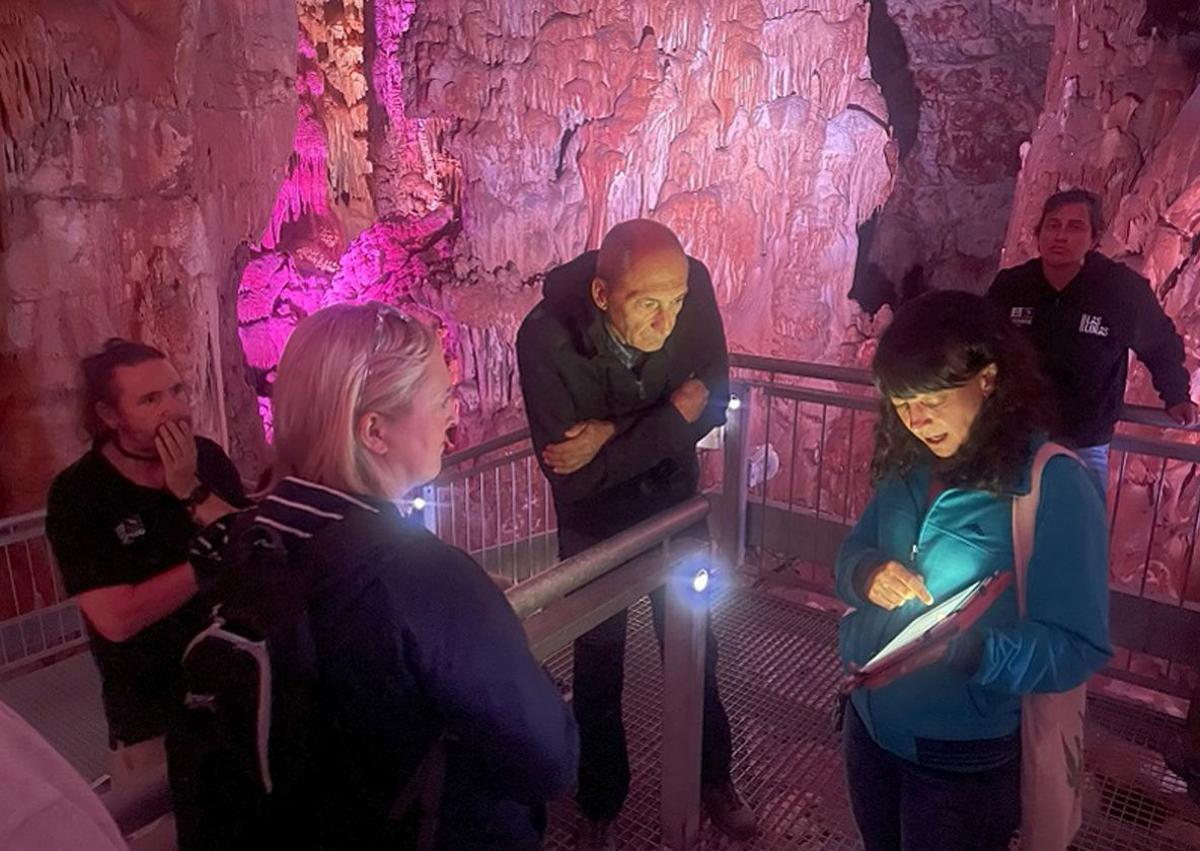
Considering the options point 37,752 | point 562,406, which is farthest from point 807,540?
point 37,752

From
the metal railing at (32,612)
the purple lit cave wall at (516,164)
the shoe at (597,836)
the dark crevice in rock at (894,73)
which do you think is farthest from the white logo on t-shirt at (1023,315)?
the dark crevice in rock at (894,73)

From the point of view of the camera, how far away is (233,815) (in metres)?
1.08

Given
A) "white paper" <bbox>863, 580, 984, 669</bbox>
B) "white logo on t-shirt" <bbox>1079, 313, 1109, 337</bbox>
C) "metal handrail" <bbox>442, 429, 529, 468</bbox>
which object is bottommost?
"metal handrail" <bbox>442, 429, 529, 468</bbox>

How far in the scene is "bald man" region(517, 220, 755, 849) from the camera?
221 cm

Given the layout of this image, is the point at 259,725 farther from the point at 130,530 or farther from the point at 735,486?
the point at 735,486

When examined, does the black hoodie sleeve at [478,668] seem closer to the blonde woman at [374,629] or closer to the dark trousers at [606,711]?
the blonde woman at [374,629]

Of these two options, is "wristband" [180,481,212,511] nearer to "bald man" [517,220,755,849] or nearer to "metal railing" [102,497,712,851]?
"bald man" [517,220,755,849]

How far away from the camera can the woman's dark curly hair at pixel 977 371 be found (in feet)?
5.19

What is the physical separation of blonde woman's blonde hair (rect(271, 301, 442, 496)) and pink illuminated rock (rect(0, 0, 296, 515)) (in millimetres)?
5309

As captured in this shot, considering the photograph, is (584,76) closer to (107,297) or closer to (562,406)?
(107,297)

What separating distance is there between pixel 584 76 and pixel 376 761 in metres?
7.97

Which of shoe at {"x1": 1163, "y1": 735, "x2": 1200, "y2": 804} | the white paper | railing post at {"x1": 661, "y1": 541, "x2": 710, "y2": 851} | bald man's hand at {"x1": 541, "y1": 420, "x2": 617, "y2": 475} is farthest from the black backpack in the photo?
shoe at {"x1": 1163, "y1": 735, "x2": 1200, "y2": 804}

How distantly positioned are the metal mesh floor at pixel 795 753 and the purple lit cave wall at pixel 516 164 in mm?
3051

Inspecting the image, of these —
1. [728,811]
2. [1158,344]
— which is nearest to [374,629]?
[728,811]
